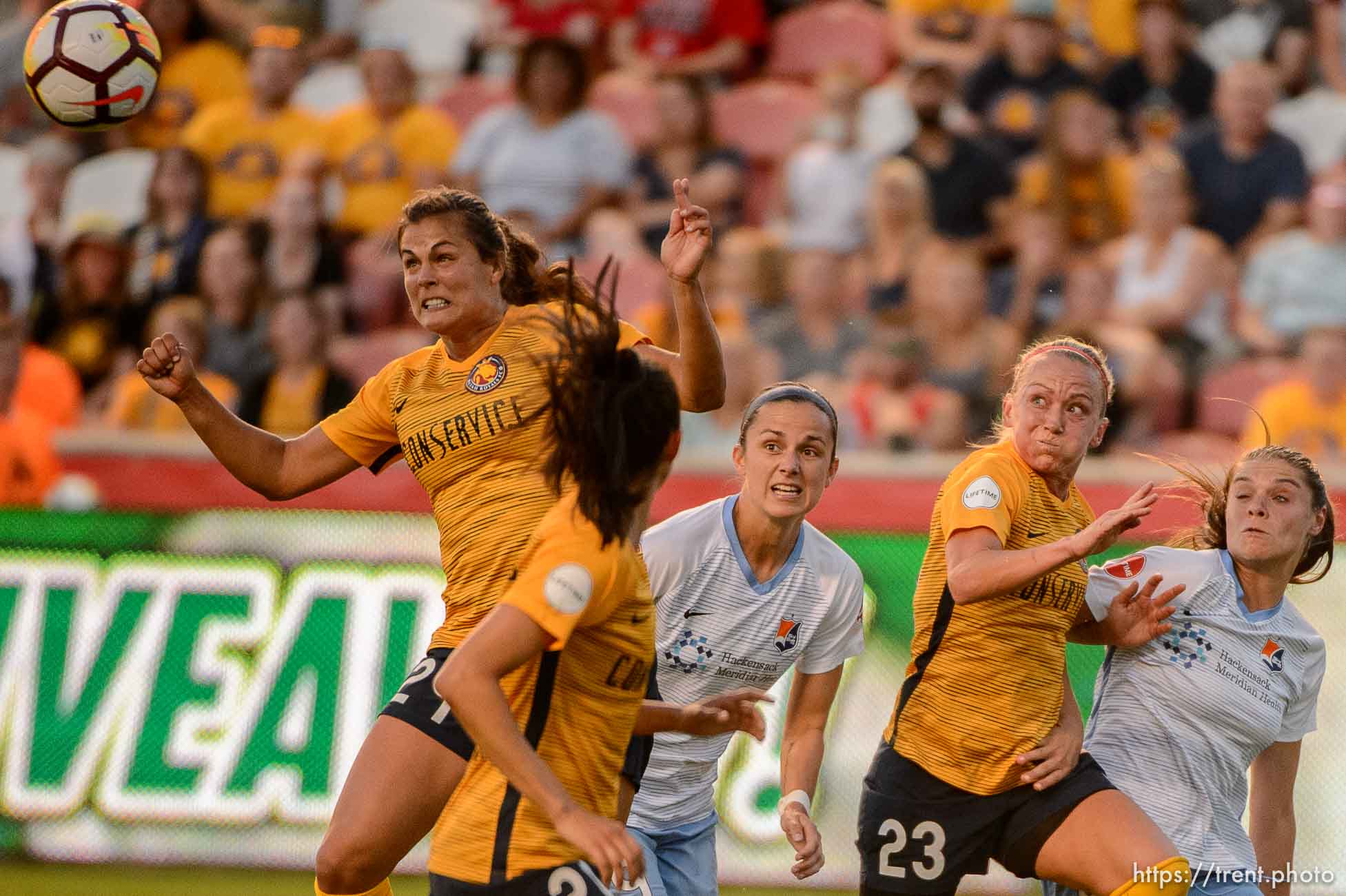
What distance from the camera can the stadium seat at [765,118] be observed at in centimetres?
1135

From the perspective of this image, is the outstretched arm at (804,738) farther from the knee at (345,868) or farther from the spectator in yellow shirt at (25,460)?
the spectator in yellow shirt at (25,460)

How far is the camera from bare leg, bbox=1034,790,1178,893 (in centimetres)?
440

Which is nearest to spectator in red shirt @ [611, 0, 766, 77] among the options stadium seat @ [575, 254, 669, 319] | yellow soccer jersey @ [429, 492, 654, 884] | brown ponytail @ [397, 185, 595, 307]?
stadium seat @ [575, 254, 669, 319]

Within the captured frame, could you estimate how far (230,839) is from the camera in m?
7.02

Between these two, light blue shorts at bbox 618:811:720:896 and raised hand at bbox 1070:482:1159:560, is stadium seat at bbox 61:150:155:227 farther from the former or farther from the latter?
raised hand at bbox 1070:482:1159:560

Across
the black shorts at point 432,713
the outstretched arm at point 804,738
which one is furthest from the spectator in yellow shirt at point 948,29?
the black shorts at point 432,713

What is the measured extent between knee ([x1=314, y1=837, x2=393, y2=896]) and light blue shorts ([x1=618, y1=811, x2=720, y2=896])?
778 mm

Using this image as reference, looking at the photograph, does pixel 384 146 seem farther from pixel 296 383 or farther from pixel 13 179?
pixel 13 179

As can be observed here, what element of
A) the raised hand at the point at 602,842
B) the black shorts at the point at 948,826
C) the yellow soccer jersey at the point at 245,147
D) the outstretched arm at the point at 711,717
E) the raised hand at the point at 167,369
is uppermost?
the yellow soccer jersey at the point at 245,147

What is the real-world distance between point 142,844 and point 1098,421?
4.45 meters

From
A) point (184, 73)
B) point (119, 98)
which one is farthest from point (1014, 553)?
point (184, 73)

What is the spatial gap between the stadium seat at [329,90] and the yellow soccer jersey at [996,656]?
8347 millimetres

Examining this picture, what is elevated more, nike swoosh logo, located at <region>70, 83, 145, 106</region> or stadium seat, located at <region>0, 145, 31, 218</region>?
nike swoosh logo, located at <region>70, 83, 145, 106</region>

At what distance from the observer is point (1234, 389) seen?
29.7 ft
